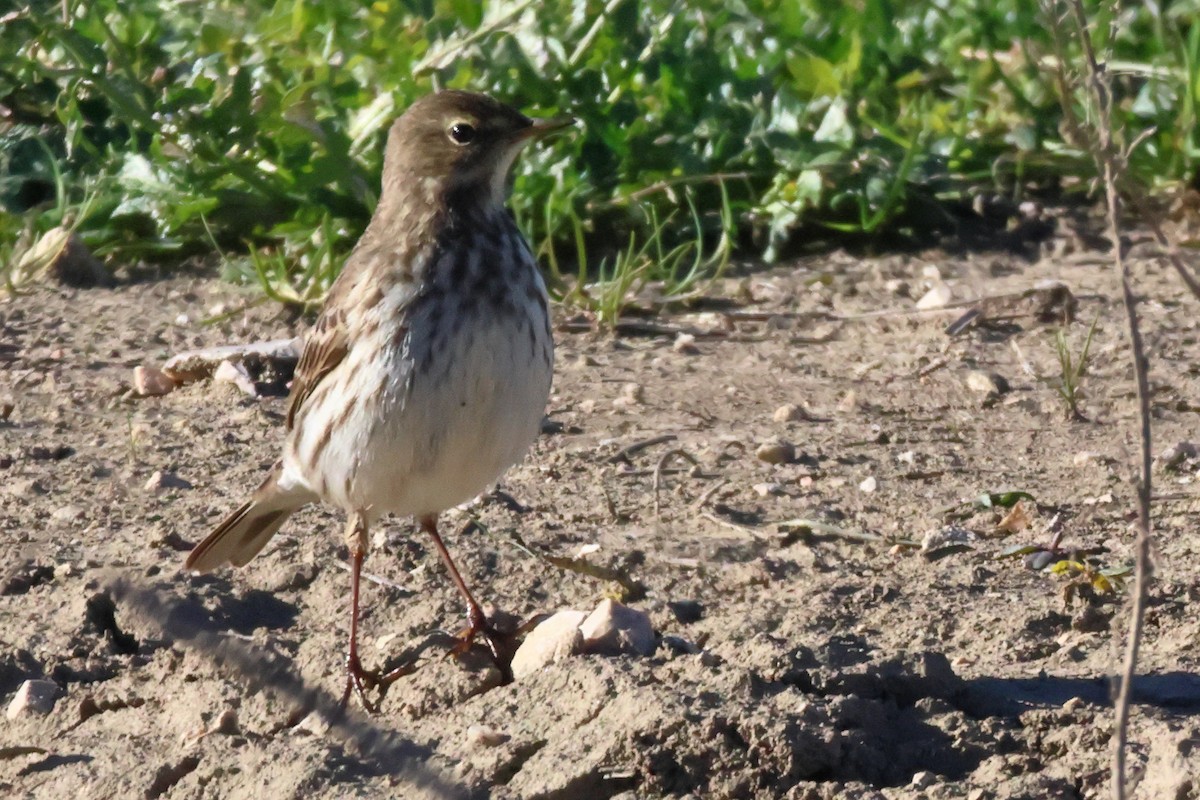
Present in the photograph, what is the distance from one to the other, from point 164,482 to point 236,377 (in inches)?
31.8

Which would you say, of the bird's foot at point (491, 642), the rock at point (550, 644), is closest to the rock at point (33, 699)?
the bird's foot at point (491, 642)

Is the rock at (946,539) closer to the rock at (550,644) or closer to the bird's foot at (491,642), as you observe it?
the rock at (550,644)

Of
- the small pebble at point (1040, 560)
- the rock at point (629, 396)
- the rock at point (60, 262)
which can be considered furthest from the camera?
the rock at point (60, 262)

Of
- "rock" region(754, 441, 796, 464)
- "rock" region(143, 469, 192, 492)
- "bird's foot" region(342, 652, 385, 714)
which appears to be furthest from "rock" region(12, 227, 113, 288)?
"bird's foot" region(342, 652, 385, 714)

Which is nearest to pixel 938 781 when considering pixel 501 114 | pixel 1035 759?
pixel 1035 759

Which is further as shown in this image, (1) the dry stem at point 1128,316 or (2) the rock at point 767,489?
(2) the rock at point 767,489

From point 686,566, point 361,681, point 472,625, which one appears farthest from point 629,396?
point 361,681

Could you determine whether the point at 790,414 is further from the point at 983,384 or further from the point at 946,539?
the point at 946,539

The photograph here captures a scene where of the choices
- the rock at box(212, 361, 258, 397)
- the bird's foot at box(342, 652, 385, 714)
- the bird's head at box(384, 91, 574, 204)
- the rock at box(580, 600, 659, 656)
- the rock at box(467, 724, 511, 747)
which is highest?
the bird's head at box(384, 91, 574, 204)

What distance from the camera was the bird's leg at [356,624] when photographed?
186 inches

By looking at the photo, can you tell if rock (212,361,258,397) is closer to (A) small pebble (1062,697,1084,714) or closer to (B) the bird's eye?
A: (B) the bird's eye

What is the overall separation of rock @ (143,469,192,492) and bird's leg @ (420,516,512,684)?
125 cm

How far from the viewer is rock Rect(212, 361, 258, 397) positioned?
6875 millimetres

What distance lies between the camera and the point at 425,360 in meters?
4.73
